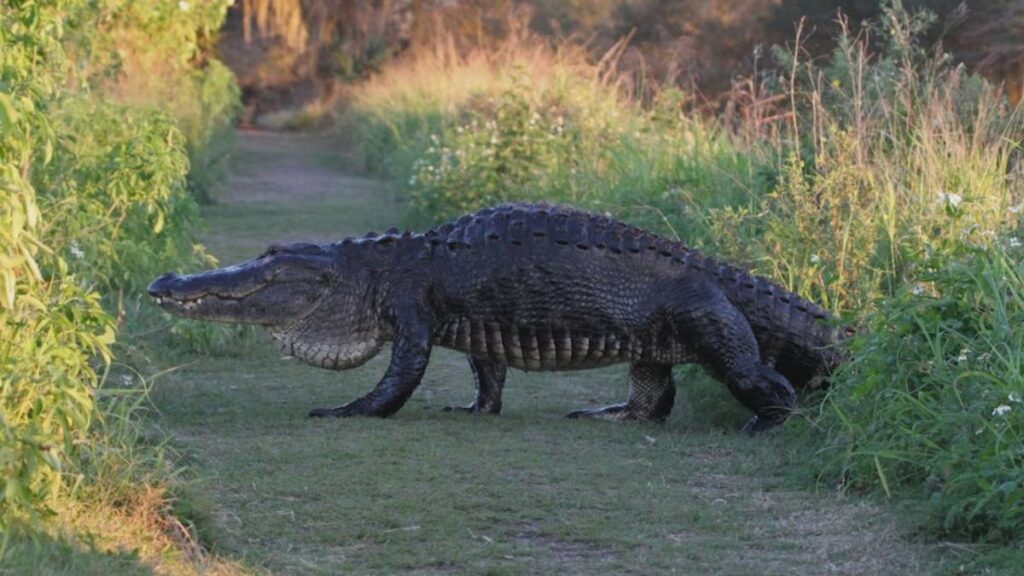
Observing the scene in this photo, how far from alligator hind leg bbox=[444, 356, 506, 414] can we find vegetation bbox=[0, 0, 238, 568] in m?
1.55

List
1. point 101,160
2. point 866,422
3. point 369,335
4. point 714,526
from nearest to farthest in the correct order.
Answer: point 714,526 → point 866,422 → point 369,335 → point 101,160

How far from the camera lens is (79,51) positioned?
511 inches

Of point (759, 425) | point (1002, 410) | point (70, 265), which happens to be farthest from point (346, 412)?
point (1002, 410)

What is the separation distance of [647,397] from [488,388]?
724mm

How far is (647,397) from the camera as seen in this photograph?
724cm

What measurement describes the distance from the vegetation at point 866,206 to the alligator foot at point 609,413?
1.08m

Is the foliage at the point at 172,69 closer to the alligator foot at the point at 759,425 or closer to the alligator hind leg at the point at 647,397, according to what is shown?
the alligator hind leg at the point at 647,397

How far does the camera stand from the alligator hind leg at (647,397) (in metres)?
7.20

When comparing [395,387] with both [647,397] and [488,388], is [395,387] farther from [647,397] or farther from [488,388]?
[647,397]

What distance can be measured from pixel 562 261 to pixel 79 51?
716cm

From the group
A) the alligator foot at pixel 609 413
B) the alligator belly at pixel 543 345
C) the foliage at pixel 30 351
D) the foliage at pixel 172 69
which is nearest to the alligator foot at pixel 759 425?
the alligator belly at pixel 543 345

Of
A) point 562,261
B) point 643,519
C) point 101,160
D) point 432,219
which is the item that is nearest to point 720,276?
point 562,261

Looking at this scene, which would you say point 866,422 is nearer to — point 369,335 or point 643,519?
point 643,519

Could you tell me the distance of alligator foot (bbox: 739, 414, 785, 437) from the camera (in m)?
6.79
